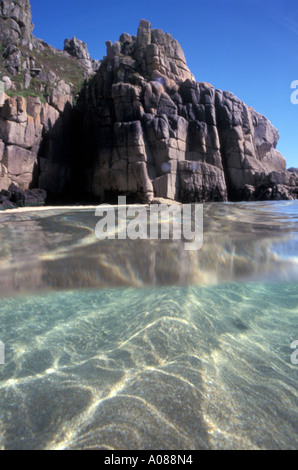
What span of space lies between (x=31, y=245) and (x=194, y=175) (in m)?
14.4

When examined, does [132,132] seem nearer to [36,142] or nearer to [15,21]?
[36,142]

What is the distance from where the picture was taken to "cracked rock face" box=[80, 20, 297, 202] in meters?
16.0

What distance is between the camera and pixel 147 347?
170 centimetres

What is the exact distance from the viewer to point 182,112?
17.3m

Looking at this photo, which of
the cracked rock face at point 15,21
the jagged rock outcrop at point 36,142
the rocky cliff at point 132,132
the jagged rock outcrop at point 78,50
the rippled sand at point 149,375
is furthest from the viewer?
the jagged rock outcrop at point 78,50

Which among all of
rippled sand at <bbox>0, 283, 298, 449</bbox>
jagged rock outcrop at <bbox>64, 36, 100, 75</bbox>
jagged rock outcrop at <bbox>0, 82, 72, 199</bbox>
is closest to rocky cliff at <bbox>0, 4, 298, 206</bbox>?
jagged rock outcrop at <bbox>0, 82, 72, 199</bbox>

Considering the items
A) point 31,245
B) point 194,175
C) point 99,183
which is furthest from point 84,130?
point 31,245

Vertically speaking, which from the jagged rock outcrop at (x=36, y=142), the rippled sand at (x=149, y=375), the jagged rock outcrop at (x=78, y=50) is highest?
the jagged rock outcrop at (x=78, y=50)

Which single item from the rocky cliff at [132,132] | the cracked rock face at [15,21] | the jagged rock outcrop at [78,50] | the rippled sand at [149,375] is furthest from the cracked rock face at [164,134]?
the jagged rock outcrop at [78,50]

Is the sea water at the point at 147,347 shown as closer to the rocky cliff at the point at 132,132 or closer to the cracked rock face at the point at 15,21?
the rocky cliff at the point at 132,132

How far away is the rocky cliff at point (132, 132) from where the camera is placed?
51.5 feet

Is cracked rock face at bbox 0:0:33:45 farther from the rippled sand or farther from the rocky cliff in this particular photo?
the rippled sand

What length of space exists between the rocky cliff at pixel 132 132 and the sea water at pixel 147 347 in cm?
1278

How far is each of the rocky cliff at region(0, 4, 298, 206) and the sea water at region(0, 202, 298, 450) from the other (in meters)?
12.8
